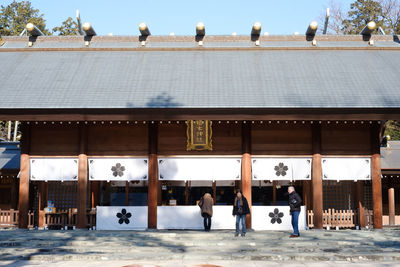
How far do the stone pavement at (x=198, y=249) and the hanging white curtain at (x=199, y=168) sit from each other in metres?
2.55

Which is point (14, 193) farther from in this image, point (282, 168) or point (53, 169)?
point (282, 168)

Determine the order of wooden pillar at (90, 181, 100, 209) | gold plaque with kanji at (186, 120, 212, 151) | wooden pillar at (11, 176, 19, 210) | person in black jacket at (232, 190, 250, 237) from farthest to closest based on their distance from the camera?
wooden pillar at (11, 176, 19, 210) → wooden pillar at (90, 181, 100, 209) → gold plaque with kanji at (186, 120, 212, 151) → person in black jacket at (232, 190, 250, 237)

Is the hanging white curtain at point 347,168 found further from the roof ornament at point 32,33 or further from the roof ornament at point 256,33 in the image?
the roof ornament at point 32,33

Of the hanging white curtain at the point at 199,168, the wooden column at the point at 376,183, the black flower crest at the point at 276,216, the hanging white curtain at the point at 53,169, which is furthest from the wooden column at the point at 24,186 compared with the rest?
the wooden column at the point at 376,183

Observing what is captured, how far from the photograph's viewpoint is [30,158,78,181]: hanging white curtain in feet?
55.5

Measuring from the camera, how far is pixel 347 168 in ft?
55.2

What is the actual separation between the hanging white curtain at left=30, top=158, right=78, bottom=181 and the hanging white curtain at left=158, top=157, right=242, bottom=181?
3.27 m

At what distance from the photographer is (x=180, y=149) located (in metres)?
16.9

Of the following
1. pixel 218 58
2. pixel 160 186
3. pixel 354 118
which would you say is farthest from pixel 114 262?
pixel 218 58

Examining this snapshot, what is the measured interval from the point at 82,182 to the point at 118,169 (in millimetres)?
1398

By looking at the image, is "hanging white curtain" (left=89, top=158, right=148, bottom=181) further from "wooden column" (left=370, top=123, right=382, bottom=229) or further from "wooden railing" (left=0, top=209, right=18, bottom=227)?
"wooden column" (left=370, top=123, right=382, bottom=229)

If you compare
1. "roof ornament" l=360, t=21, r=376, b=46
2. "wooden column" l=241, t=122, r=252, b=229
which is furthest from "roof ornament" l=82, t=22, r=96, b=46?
"roof ornament" l=360, t=21, r=376, b=46

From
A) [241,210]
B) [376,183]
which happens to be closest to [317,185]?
[376,183]

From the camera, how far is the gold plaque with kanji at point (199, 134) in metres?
16.7
